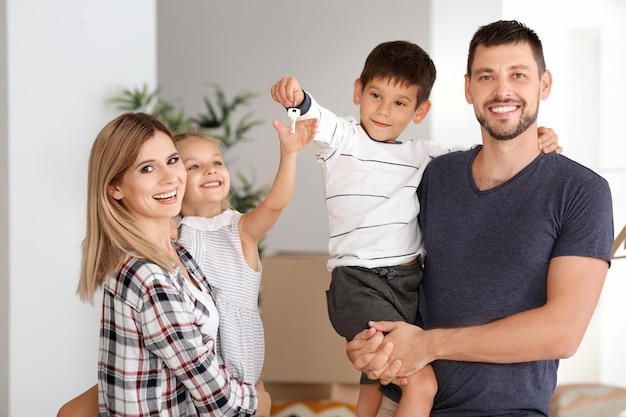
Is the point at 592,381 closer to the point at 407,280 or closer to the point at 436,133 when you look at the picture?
the point at 407,280

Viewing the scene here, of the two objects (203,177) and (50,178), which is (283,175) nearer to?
(203,177)

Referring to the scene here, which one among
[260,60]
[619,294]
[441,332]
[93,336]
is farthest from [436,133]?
[441,332]

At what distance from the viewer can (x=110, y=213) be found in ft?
5.64

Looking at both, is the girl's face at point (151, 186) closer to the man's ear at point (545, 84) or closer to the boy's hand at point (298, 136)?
the boy's hand at point (298, 136)

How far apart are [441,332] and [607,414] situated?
61 cm

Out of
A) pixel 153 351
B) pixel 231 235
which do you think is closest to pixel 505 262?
pixel 231 235

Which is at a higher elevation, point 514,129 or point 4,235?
point 514,129

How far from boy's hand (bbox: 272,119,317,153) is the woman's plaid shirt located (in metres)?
0.43

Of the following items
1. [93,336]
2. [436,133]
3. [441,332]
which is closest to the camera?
[441,332]

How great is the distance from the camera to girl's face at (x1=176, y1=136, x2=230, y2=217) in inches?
80.6

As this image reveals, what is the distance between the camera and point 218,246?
79.8 inches

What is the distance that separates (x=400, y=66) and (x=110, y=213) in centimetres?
81

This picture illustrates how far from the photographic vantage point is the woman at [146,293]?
5.26 feet

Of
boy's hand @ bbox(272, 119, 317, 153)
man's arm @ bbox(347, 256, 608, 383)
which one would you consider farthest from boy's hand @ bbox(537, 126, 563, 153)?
boy's hand @ bbox(272, 119, 317, 153)
